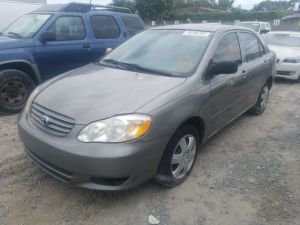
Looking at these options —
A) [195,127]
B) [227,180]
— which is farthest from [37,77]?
[227,180]

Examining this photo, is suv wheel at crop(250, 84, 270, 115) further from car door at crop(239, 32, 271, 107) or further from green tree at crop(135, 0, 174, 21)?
green tree at crop(135, 0, 174, 21)

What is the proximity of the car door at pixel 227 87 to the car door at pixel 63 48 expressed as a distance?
10.3ft

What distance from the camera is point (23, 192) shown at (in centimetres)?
326

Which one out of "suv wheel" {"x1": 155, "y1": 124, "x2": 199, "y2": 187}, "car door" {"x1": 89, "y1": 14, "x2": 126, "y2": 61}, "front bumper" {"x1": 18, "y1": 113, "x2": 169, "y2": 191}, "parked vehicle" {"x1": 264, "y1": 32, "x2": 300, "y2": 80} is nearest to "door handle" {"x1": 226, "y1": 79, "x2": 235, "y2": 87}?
"suv wheel" {"x1": 155, "y1": 124, "x2": 199, "y2": 187}

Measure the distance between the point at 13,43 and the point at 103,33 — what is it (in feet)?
6.41

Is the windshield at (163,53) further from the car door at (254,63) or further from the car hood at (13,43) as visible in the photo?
the car hood at (13,43)

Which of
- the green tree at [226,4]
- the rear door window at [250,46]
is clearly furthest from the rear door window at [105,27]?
the green tree at [226,4]

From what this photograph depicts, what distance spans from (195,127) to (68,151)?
1488 mm

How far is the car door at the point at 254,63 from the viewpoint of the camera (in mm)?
4816

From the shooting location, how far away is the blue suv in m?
5.46

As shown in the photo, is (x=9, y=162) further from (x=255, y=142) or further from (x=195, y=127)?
(x=255, y=142)

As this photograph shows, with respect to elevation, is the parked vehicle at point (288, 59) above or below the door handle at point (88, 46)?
below

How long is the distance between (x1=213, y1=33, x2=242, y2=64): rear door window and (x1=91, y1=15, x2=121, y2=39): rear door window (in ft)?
10.4

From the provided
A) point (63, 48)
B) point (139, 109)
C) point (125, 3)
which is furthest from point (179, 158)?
point (125, 3)
